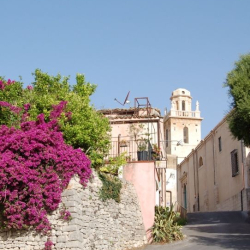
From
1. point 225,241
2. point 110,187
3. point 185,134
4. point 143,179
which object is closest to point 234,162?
point 143,179

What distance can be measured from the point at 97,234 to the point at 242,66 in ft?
36.7

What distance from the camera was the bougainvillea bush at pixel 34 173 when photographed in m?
17.4

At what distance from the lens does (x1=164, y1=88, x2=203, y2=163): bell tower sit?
226 ft

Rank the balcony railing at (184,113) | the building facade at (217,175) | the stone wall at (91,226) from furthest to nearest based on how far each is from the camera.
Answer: the balcony railing at (184,113) < the building facade at (217,175) < the stone wall at (91,226)

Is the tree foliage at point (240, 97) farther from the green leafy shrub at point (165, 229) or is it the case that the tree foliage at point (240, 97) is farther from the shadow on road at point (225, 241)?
the green leafy shrub at point (165, 229)

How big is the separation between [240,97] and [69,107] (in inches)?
337

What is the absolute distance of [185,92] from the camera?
7294cm

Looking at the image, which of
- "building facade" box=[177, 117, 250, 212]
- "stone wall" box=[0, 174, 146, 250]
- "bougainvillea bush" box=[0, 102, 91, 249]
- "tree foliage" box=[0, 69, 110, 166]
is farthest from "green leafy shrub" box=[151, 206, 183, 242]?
"building facade" box=[177, 117, 250, 212]

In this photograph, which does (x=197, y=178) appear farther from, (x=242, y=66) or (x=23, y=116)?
(x=23, y=116)

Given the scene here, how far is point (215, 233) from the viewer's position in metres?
24.4

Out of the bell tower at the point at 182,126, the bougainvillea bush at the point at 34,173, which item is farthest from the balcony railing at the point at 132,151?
the bell tower at the point at 182,126

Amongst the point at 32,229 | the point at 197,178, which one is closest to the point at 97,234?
the point at 32,229

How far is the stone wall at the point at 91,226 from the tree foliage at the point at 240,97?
643 centimetres

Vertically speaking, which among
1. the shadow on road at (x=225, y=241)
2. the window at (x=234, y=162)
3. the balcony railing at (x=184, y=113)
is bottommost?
the shadow on road at (x=225, y=241)
